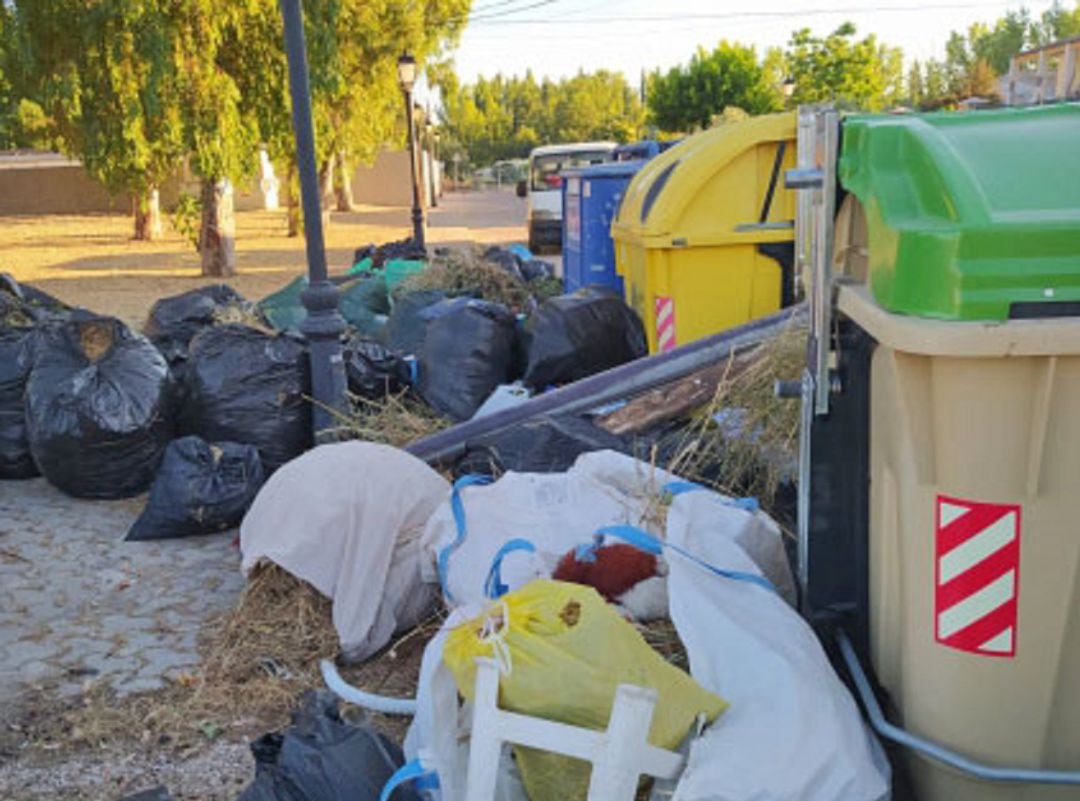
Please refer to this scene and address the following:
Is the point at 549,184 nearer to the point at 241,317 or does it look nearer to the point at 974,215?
the point at 241,317

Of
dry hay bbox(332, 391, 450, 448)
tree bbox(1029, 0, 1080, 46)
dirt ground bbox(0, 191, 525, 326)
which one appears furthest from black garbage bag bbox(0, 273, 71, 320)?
tree bbox(1029, 0, 1080, 46)

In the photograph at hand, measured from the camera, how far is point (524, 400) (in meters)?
4.79

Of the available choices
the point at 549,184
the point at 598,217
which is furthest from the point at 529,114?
the point at 598,217

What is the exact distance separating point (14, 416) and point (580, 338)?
2.89 m

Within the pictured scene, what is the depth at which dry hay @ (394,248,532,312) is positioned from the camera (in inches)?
302

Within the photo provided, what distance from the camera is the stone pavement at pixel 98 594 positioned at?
3377 mm

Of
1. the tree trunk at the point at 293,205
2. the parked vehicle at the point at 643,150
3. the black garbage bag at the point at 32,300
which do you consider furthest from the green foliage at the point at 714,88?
the black garbage bag at the point at 32,300

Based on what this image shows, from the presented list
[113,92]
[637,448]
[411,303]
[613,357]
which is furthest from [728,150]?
[113,92]

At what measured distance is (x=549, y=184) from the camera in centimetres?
1720

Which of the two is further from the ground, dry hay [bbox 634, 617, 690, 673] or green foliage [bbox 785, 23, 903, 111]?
green foliage [bbox 785, 23, 903, 111]

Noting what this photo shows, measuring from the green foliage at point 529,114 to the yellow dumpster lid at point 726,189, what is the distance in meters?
64.6

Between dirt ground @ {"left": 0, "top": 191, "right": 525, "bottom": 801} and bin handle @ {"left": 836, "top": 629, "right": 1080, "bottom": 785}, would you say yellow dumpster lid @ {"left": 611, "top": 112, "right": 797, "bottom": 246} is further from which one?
bin handle @ {"left": 836, "top": 629, "right": 1080, "bottom": 785}

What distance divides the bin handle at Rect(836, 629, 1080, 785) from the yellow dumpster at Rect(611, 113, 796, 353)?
115 inches

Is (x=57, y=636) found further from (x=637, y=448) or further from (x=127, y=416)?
(x=637, y=448)
